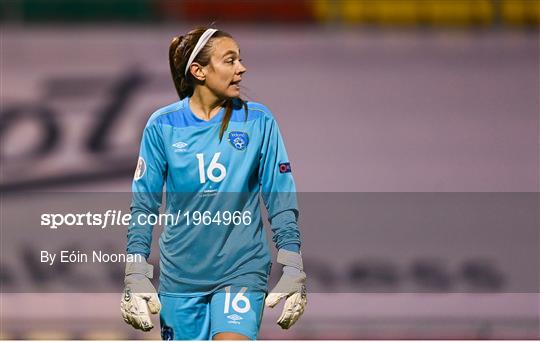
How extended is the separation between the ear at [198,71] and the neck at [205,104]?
0.04m

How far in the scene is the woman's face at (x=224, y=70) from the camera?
11.8 feet

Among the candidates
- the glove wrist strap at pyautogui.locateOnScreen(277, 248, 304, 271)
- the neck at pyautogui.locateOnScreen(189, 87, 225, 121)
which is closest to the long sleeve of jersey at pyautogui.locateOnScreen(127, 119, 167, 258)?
the neck at pyautogui.locateOnScreen(189, 87, 225, 121)

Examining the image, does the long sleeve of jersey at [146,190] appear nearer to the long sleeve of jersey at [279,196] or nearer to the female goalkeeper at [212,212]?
the female goalkeeper at [212,212]

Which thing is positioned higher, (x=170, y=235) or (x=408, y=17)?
(x=408, y=17)

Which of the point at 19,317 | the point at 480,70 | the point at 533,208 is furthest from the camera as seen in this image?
the point at 480,70

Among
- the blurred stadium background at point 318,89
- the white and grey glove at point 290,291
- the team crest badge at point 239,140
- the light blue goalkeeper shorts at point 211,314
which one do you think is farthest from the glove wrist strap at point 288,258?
the blurred stadium background at point 318,89

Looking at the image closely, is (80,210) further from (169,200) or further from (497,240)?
(169,200)

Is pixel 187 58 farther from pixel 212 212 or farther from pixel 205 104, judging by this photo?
pixel 212 212

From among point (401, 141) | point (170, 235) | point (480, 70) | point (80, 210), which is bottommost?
point (170, 235)

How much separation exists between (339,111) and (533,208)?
170cm

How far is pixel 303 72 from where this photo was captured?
820cm

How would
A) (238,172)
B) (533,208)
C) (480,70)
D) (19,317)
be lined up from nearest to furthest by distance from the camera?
1. (238,172)
2. (19,317)
3. (533,208)
4. (480,70)

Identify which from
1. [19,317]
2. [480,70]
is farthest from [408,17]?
[19,317]

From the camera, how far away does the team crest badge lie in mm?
3557
